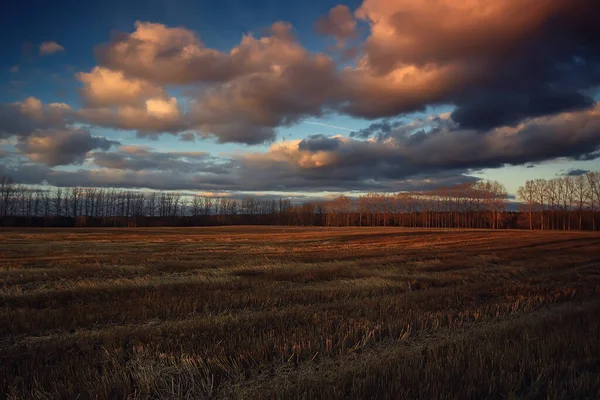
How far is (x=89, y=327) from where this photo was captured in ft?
29.3

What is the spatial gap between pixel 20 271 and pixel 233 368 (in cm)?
1699

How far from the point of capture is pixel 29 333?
844 centimetres

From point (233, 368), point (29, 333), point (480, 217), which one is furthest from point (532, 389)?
point (480, 217)

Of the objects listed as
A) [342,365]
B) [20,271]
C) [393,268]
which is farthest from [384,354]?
[20,271]

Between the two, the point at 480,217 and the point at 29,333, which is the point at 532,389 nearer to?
the point at 29,333

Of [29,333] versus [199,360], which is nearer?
[199,360]

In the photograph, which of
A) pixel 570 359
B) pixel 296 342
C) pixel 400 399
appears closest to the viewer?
pixel 400 399

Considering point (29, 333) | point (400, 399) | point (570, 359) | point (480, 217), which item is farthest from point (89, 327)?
point (480, 217)

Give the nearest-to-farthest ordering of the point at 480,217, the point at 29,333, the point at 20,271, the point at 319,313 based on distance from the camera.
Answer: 1. the point at 29,333
2. the point at 319,313
3. the point at 20,271
4. the point at 480,217

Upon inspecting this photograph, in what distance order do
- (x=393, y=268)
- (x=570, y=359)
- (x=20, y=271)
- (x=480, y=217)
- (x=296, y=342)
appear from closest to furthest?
(x=570, y=359)
(x=296, y=342)
(x=20, y=271)
(x=393, y=268)
(x=480, y=217)

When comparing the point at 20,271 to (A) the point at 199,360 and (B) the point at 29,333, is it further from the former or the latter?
(A) the point at 199,360

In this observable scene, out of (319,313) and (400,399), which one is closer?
(400,399)

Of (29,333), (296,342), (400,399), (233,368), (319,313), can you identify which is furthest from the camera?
(319,313)

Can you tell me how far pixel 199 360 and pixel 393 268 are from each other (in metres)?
15.8
